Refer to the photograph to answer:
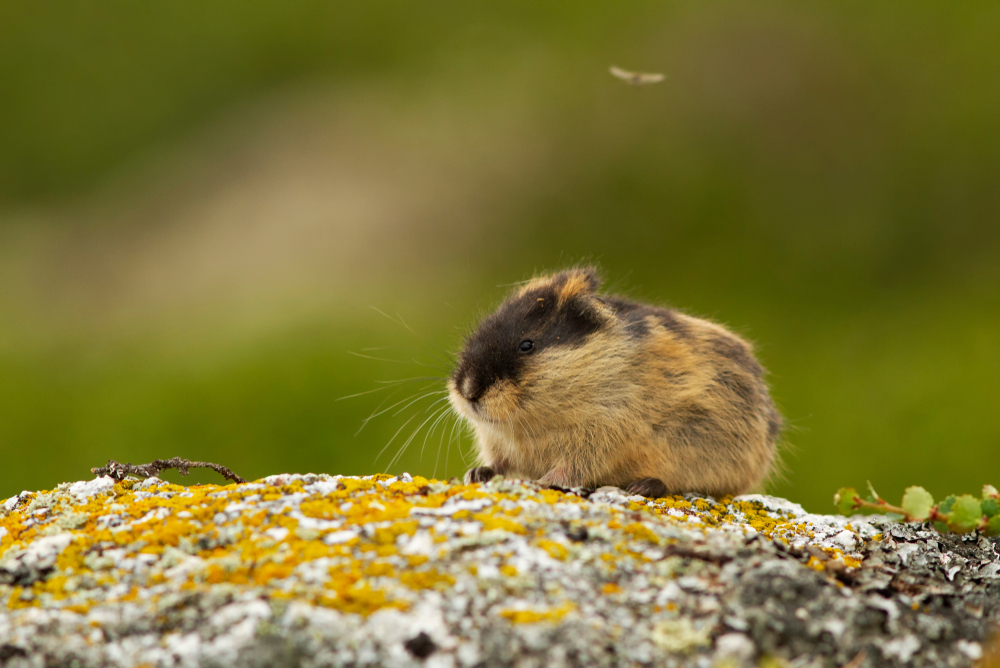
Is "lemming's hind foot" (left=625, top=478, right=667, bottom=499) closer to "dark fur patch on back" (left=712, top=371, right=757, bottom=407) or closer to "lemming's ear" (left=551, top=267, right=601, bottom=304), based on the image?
"dark fur patch on back" (left=712, top=371, right=757, bottom=407)

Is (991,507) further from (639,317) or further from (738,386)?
(639,317)

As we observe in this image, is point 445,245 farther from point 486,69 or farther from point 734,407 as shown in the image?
point 734,407

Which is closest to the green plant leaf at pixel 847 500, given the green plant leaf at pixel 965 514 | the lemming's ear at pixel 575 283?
the green plant leaf at pixel 965 514

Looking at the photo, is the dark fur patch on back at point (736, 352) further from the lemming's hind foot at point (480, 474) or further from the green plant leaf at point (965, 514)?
the green plant leaf at point (965, 514)

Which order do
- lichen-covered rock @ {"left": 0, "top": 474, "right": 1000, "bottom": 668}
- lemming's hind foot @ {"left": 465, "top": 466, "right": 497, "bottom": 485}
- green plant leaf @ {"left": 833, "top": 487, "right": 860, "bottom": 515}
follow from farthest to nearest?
lemming's hind foot @ {"left": 465, "top": 466, "right": 497, "bottom": 485}
green plant leaf @ {"left": 833, "top": 487, "right": 860, "bottom": 515}
lichen-covered rock @ {"left": 0, "top": 474, "right": 1000, "bottom": 668}

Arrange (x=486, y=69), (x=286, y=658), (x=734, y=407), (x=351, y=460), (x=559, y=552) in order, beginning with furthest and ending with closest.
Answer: (x=486, y=69), (x=351, y=460), (x=734, y=407), (x=559, y=552), (x=286, y=658)

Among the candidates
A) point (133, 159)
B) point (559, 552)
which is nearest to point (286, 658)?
point (559, 552)

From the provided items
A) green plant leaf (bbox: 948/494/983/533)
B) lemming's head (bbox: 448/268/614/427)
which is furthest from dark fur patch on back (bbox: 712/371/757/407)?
green plant leaf (bbox: 948/494/983/533)
